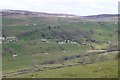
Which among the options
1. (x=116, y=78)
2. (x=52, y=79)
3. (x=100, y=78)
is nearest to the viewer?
(x=116, y=78)

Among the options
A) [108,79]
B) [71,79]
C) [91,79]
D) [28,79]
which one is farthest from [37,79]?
[108,79]

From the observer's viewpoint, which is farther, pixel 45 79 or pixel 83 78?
pixel 45 79

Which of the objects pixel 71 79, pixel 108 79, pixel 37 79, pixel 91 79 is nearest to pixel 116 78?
pixel 108 79

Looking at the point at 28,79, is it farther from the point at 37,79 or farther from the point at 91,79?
the point at 91,79

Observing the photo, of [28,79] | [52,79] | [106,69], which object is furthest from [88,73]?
[28,79]

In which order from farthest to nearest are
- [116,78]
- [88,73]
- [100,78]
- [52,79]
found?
[88,73] < [52,79] < [100,78] < [116,78]

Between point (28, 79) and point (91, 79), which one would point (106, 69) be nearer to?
point (91, 79)

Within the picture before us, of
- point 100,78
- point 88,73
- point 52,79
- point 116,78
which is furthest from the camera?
point 88,73

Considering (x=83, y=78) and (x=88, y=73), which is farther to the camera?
(x=88, y=73)
